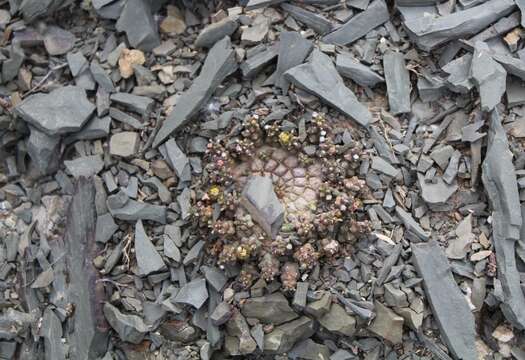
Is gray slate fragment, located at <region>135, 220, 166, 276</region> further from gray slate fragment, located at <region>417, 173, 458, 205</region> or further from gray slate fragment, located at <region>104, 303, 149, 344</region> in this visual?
gray slate fragment, located at <region>417, 173, 458, 205</region>

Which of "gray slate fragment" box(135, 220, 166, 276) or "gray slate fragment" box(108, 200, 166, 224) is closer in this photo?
"gray slate fragment" box(135, 220, 166, 276)

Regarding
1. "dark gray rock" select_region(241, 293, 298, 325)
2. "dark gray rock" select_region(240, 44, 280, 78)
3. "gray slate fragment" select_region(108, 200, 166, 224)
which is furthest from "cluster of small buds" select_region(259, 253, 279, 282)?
"dark gray rock" select_region(240, 44, 280, 78)

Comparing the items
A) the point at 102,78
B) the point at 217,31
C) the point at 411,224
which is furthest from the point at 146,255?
the point at 411,224

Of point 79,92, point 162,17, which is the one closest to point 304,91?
point 162,17

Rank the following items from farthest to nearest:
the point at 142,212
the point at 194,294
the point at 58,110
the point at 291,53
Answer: the point at 58,110 < the point at 291,53 < the point at 142,212 < the point at 194,294

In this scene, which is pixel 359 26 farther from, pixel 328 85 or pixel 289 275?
pixel 289 275

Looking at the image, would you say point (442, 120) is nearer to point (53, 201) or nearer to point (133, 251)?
point (133, 251)
